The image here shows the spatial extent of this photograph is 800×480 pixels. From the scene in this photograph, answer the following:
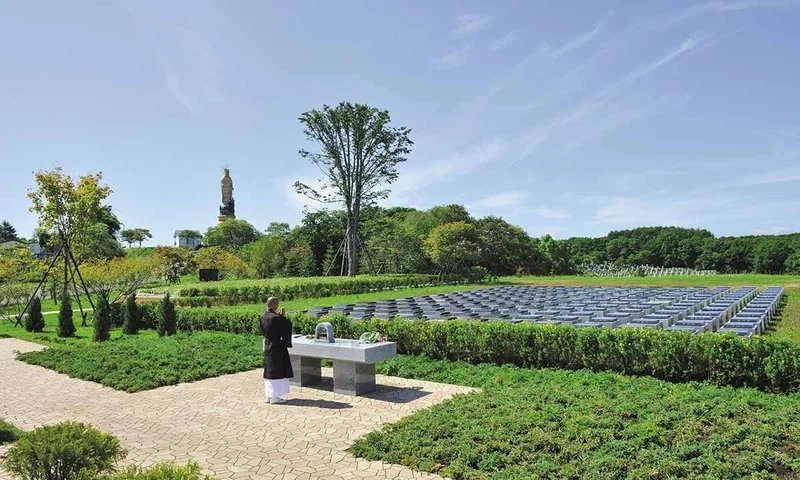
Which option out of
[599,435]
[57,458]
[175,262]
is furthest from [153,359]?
[175,262]

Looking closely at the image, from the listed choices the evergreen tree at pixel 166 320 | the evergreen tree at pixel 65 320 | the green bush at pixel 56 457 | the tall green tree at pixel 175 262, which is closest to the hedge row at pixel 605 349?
the evergreen tree at pixel 166 320

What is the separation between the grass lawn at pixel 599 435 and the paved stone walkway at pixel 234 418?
18.8 inches

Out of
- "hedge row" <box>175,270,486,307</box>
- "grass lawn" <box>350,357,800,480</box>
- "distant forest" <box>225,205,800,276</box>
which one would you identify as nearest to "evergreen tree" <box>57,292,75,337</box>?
"hedge row" <box>175,270,486,307</box>

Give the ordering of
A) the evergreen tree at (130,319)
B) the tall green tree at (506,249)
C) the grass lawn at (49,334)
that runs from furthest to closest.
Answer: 1. the tall green tree at (506,249)
2. the evergreen tree at (130,319)
3. the grass lawn at (49,334)

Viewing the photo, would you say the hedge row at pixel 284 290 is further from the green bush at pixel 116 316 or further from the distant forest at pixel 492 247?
the distant forest at pixel 492 247

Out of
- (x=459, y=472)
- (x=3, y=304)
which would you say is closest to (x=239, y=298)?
(x=3, y=304)

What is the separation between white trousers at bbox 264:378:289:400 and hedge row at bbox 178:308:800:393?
381 cm

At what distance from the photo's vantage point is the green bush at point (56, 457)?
12.8 feet

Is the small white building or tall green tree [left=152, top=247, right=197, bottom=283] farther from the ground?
the small white building

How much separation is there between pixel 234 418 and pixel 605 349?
6.39m

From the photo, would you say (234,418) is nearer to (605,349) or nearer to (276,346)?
(276,346)

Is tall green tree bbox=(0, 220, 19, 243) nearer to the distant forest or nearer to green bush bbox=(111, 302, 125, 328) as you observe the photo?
the distant forest

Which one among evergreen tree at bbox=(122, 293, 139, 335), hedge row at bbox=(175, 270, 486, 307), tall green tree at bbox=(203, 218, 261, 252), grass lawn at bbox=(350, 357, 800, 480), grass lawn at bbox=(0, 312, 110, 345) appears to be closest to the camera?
grass lawn at bbox=(350, 357, 800, 480)

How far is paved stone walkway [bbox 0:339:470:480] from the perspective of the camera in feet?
18.6
